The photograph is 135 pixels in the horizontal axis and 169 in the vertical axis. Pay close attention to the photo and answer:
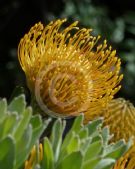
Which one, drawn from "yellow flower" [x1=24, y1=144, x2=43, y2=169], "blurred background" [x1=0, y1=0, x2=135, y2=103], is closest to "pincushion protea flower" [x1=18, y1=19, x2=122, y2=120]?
"yellow flower" [x1=24, y1=144, x2=43, y2=169]

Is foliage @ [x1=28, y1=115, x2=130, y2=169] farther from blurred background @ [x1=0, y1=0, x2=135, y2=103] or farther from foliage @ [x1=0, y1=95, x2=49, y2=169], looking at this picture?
blurred background @ [x1=0, y1=0, x2=135, y2=103]

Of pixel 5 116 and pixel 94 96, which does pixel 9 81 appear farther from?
pixel 5 116

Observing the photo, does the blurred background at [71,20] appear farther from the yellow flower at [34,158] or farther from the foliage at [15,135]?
the foliage at [15,135]

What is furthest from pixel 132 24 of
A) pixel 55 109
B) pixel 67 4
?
pixel 55 109

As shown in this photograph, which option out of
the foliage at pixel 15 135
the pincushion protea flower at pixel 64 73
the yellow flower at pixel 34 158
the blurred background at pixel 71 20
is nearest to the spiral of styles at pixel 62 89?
the pincushion protea flower at pixel 64 73

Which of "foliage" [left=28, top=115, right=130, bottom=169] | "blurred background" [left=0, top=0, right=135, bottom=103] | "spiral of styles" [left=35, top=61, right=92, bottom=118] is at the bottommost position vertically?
"foliage" [left=28, top=115, right=130, bottom=169]
